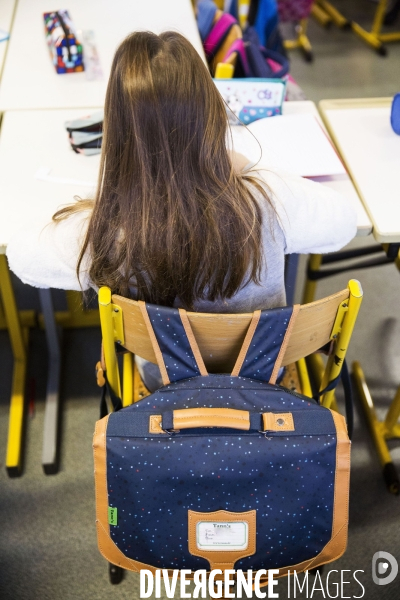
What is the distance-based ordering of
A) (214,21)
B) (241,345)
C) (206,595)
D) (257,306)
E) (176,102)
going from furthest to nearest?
(214,21) < (206,595) < (257,306) < (241,345) < (176,102)

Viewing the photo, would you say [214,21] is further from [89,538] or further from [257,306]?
[89,538]

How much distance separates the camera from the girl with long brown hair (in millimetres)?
961

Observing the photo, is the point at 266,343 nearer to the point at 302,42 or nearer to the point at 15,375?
the point at 15,375

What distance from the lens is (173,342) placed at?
1071 mm

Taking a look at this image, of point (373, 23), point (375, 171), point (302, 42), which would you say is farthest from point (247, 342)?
point (373, 23)

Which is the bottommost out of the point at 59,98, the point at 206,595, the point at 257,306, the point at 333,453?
the point at 206,595

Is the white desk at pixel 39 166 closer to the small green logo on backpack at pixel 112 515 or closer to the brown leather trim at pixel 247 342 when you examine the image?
the brown leather trim at pixel 247 342

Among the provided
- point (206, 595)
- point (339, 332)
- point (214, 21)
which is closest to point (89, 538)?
point (206, 595)

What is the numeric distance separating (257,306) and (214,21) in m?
1.28

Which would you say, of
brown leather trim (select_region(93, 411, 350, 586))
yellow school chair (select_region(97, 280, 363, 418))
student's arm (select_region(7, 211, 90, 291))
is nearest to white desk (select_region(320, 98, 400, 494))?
yellow school chair (select_region(97, 280, 363, 418))

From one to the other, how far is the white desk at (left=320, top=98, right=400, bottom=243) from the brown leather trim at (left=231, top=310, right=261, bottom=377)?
1.66 feet

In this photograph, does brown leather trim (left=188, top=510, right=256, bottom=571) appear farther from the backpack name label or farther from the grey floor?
the grey floor

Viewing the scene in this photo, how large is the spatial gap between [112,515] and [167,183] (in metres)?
0.59

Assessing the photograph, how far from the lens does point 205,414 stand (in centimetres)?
101
